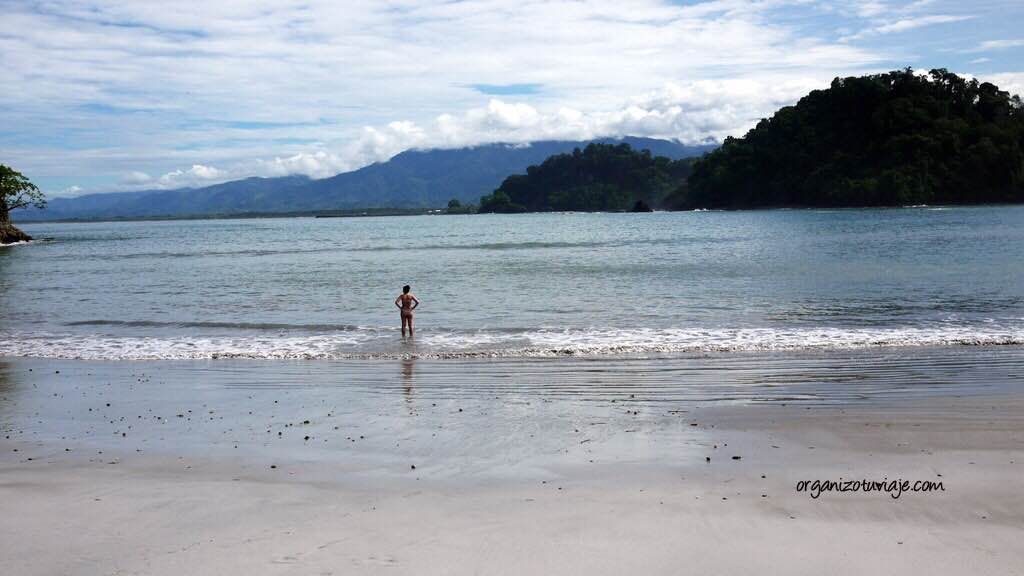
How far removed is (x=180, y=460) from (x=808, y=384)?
950 cm

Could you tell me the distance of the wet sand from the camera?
610 cm

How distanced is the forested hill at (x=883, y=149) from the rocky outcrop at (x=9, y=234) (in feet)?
436

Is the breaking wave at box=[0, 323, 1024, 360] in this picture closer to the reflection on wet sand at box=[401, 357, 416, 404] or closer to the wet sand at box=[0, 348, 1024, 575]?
the reflection on wet sand at box=[401, 357, 416, 404]

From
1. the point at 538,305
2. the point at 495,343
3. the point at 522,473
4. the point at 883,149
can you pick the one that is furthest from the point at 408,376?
the point at 883,149

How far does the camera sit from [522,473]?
8164mm

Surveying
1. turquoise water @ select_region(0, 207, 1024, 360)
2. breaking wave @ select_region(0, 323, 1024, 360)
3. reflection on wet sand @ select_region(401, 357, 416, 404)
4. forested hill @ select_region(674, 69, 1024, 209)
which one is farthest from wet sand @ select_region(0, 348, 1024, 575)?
forested hill @ select_region(674, 69, 1024, 209)

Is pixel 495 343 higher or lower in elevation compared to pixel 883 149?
lower

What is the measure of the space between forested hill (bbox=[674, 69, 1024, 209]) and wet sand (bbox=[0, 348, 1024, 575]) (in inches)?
5599

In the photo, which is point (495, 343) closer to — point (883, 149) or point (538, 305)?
point (538, 305)

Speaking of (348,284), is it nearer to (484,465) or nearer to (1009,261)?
(484,465)

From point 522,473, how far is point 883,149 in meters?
→ 156

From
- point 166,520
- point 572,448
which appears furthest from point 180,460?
point 572,448

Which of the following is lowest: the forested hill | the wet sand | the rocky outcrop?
the wet sand

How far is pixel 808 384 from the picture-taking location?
1266 centimetres
